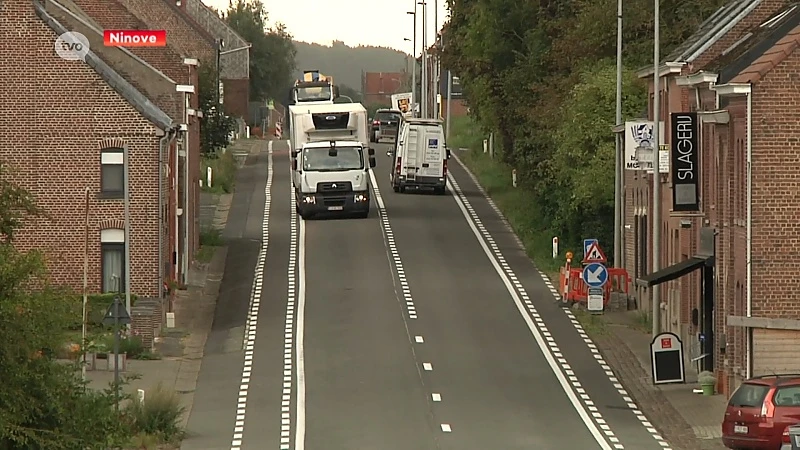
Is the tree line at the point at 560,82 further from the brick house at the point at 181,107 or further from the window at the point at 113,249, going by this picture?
the window at the point at 113,249

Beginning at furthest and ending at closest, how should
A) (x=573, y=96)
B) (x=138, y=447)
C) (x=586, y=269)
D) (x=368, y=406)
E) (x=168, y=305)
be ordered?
(x=573, y=96)
(x=168, y=305)
(x=586, y=269)
(x=368, y=406)
(x=138, y=447)

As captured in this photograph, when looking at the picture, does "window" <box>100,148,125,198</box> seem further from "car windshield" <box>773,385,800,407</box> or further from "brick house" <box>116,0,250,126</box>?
"brick house" <box>116,0,250,126</box>

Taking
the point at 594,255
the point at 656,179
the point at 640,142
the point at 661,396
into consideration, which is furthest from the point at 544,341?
the point at 661,396

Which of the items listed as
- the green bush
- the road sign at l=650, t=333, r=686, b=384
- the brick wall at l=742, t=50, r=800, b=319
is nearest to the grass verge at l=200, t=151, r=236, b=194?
the road sign at l=650, t=333, r=686, b=384

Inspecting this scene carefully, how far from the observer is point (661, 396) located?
3634cm

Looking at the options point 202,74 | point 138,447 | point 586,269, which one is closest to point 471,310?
point 586,269

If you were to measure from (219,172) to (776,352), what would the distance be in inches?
1652

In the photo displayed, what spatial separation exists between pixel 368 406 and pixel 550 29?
3013 centimetres

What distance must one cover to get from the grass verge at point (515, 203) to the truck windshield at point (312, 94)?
7.83 m

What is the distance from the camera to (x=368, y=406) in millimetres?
34344

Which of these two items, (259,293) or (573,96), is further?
(573,96)

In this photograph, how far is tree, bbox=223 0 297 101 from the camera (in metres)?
136

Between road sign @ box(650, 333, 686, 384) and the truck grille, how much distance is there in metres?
24.1

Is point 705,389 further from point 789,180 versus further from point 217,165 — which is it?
point 217,165
